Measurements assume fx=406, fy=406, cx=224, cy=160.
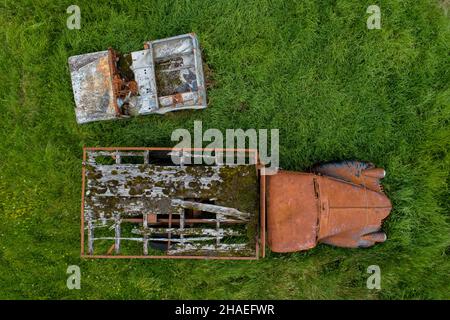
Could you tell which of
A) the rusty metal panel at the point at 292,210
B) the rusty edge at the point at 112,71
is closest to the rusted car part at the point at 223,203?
the rusty metal panel at the point at 292,210

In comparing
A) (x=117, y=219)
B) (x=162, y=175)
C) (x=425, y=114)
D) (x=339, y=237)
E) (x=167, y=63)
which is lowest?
(x=339, y=237)

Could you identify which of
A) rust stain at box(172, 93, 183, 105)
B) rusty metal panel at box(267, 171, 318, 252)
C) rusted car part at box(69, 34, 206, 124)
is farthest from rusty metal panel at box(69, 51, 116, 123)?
rusty metal panel at box(267, 171, 318, 252)

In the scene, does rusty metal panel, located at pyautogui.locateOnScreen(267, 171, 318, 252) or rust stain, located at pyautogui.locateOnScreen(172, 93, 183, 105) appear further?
rust stain, located at pyautogui.locateOnScreen(172, 93, 183, 105)

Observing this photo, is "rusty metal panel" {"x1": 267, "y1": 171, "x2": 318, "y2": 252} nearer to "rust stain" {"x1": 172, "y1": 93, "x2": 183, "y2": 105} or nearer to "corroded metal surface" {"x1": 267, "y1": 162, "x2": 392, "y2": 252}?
"corroded metal surface" {"x1": 267, "y1": 162, "x2": 392, "y2": 252}

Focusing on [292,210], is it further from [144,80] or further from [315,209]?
[144,80]

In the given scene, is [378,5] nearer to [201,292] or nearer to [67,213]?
[201,292]

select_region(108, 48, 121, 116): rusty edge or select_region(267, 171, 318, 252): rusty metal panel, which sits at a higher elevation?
select_region(108, 48, 121, 116): rusty edge
